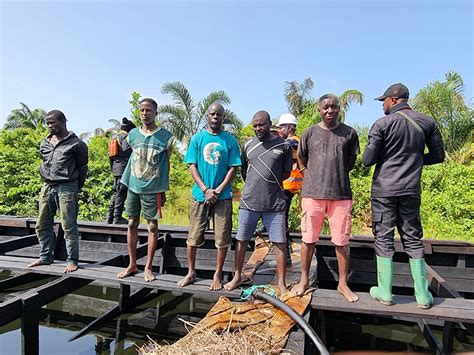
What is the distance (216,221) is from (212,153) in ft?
2.23

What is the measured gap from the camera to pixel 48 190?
13.8ft

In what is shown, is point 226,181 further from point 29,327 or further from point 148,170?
point 29,327

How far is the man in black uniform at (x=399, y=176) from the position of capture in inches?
118

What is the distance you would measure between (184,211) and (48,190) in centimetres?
715

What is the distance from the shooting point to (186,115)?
18.9m

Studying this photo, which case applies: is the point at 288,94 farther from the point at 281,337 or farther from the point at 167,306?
the point at 281,337

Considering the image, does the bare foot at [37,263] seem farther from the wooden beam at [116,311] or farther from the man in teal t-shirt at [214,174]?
the man in teal t-shirt at [214,174]

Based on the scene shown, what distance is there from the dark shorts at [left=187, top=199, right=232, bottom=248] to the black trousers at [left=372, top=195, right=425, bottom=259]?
1.39 meters

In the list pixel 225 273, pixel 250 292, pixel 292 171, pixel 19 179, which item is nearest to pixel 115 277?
pixel 250 292

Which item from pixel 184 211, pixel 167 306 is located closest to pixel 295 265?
pixel 167 306

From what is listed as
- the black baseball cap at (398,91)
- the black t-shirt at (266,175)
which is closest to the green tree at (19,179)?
the black t-shirt at (266,175)

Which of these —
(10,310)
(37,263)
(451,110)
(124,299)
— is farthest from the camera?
(451,110)

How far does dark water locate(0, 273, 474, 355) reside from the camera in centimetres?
446

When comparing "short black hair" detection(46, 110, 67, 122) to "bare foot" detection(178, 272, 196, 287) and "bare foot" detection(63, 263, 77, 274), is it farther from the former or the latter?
"bare foot" detection(178, 272, 196, 287)
